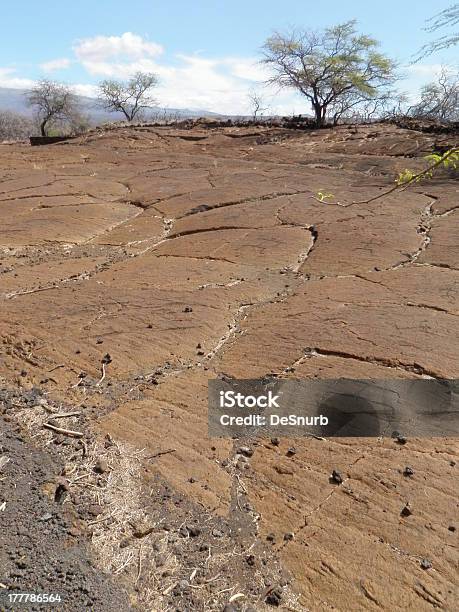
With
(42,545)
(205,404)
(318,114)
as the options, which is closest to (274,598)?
(42,545)

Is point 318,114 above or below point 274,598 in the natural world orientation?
above

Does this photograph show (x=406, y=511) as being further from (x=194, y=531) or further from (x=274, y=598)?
(x=194, y=531)

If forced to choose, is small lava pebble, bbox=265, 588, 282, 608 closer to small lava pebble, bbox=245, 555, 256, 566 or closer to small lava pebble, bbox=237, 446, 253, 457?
small lava pebble, bbox=245, 555, 256, 566

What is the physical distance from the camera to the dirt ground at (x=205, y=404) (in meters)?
1.36

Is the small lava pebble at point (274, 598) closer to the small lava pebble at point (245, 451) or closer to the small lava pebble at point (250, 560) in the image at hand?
the small lava pebble at point (250, 560)

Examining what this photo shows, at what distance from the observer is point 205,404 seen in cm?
206

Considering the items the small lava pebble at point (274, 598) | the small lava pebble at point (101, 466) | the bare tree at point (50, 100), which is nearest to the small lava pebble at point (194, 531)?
the small lava pebble at point (274, 598)

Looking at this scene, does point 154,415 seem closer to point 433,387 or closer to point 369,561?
point 369,561

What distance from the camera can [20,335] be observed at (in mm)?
2572

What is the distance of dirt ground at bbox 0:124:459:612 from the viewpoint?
136 centimetres

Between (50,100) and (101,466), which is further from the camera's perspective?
(50,100)

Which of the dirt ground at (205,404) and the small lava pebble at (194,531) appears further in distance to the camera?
the small lava pebble at (194,531)

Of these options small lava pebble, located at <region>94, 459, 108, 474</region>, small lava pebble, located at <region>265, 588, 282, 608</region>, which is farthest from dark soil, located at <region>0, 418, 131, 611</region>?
small lava pebble, located at <region>265, 588, 282, 608</region>

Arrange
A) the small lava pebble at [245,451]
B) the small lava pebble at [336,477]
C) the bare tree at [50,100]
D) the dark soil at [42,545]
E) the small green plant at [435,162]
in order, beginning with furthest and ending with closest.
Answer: the bare tree at [50,100] → the small lava pebble at [245,451] → the small lava pebble at [336,477] → the dark soil at [42,545] → the small green plant at [435,162]
